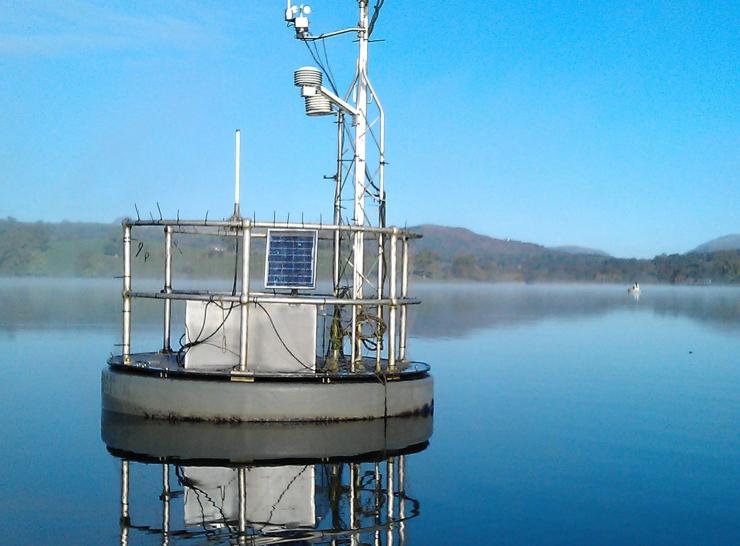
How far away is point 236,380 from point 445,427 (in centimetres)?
367

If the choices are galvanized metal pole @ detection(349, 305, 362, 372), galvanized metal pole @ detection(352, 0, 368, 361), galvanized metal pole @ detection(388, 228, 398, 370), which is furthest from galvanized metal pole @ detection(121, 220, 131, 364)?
galvanized metal pole @ detection(388, 228, 398, 370)

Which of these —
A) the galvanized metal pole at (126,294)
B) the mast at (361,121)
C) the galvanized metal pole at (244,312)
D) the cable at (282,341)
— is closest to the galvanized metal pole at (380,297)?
the mast at (361,121)

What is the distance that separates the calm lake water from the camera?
9.38 m

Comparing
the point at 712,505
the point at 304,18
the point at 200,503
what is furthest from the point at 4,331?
the point at 712,505

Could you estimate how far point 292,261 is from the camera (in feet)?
47.3

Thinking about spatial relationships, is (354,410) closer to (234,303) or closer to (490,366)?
(234,303)

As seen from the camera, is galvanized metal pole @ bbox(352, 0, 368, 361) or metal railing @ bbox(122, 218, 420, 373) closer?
metal railing @ bbox(122, 218, 420, 373)

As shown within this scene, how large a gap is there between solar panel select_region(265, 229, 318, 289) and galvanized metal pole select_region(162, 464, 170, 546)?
378cm

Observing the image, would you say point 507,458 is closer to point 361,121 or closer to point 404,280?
point 404,280

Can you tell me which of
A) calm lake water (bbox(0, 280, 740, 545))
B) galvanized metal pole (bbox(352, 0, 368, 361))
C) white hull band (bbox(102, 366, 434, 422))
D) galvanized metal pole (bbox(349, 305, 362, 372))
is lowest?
calm lake water (bbox(0, 280, 740, 545))

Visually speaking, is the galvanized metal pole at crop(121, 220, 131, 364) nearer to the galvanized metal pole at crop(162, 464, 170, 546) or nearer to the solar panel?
the solar panel

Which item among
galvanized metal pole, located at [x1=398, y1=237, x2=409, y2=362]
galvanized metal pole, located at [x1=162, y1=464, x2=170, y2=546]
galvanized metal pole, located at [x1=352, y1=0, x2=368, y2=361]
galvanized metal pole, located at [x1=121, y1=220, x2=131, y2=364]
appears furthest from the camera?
galvanized metal pole, located at [x1=352, y1=0, x2=368, y2=361]

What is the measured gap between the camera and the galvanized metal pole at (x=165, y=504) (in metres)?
8.72

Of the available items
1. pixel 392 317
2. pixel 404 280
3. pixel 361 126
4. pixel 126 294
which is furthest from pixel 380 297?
Result: pixel 126 294
